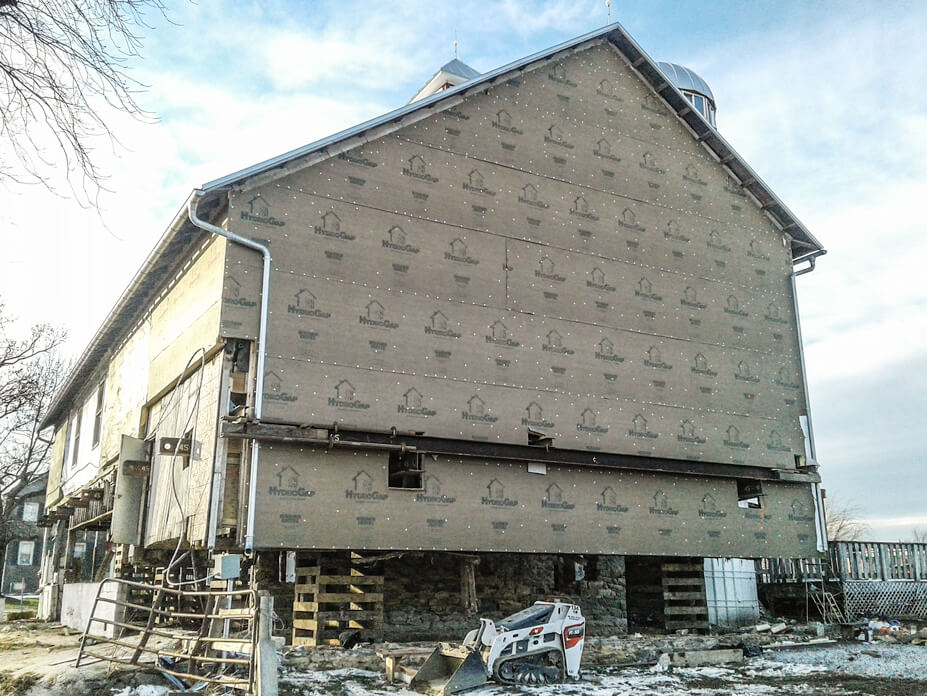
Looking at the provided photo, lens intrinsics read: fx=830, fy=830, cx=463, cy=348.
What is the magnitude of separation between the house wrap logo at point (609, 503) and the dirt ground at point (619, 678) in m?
2.36

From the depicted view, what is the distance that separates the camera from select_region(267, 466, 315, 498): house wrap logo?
42.4 feet

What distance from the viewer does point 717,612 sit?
66.4 feet

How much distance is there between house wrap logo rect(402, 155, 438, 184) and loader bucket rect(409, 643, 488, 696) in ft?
26.8

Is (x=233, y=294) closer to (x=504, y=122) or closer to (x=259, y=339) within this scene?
(x=259, y=339)

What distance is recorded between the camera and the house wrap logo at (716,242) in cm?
1852

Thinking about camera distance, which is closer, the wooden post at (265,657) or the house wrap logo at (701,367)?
the wooden post at (265,657)

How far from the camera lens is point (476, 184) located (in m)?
15.8

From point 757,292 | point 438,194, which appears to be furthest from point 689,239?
point 438,194

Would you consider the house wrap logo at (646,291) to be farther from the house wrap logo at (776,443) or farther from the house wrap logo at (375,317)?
the house wrap logo at (375,317)

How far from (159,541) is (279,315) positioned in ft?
17.7

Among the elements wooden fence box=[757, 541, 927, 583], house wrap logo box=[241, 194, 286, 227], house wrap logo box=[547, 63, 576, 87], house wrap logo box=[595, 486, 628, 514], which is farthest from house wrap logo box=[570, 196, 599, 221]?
wooden fence box=[757, 541, 927, 583]

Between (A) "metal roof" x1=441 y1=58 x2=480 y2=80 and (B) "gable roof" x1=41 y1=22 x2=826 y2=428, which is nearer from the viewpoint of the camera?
(B) "gable roof" x1=41 y1=22 x2=826 y2=428

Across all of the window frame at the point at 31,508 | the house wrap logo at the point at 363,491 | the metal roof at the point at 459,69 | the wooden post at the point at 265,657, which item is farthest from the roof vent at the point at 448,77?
the window frame at the point at 31,508

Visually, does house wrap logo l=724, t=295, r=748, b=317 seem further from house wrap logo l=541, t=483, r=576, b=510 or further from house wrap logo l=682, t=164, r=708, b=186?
house wrap logo l=541, t=483, r=576, b=510
